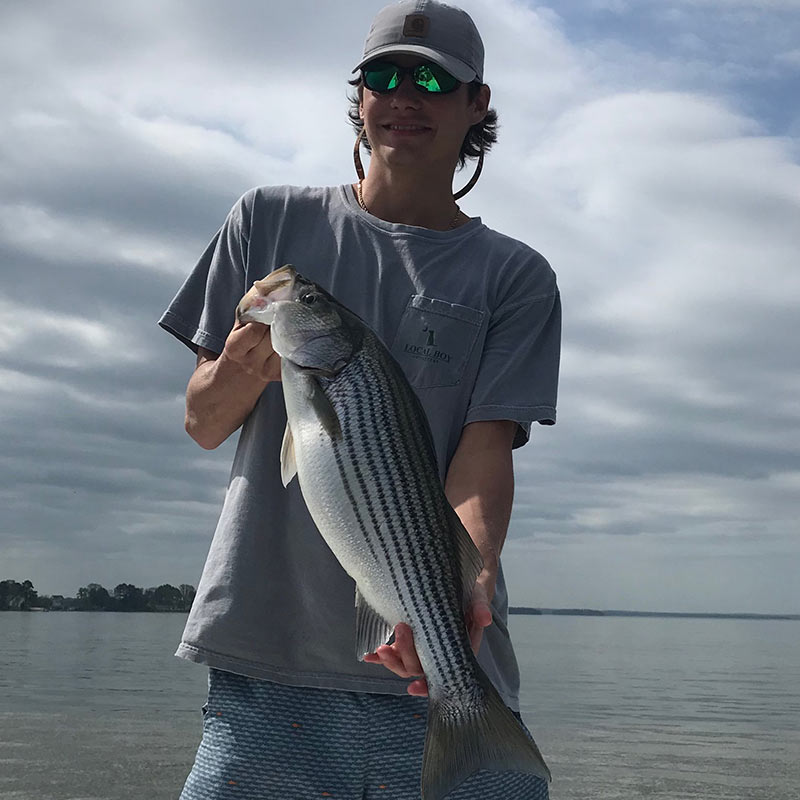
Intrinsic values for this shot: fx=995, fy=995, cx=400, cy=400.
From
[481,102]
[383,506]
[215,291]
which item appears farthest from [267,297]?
[481,102]

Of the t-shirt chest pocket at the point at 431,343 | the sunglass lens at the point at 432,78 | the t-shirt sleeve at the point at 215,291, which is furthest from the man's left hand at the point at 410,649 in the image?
the sunglass lens at the point at 432,78

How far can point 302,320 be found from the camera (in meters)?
2.80

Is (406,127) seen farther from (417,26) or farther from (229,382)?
(229,382)

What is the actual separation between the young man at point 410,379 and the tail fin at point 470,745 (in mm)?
149

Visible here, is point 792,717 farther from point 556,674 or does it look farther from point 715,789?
point 556,674

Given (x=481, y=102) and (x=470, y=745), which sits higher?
(x=481, y=102)

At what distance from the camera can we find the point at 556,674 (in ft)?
156

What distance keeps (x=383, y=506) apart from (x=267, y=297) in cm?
68

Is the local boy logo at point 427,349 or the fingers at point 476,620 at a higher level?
the local boy logo at point 427,349

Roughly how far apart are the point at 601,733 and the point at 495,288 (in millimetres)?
21061

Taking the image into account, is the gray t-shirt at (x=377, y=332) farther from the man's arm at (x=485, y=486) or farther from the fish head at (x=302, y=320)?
the fish head at (x=302, y=320)

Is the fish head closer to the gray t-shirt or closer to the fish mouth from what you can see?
the fish mouth

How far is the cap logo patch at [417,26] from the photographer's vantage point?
11.9 feet

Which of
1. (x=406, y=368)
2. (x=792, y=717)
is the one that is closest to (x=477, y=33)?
(x=406, y=368)
